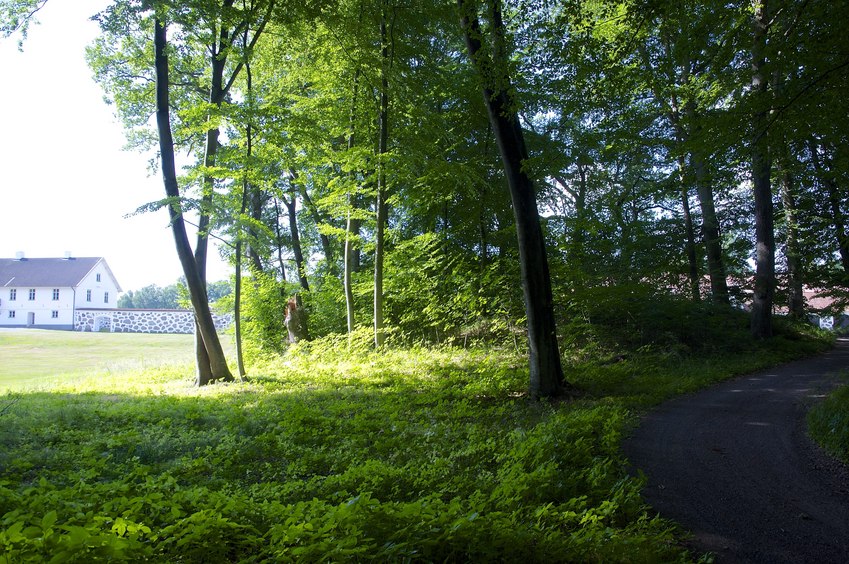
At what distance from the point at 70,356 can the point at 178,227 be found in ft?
49.7

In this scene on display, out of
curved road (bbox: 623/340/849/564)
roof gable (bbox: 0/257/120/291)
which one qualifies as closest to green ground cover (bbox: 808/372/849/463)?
curved road (bbox: 623/340/849/564)

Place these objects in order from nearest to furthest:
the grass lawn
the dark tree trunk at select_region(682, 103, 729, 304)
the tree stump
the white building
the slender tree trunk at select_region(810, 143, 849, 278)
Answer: the slender tree trunk at select_region(810, 143, 849, 278), the dark tree trunk at select_region(682, 103, 729, 304), the grass lawn, the tree stump, the white building

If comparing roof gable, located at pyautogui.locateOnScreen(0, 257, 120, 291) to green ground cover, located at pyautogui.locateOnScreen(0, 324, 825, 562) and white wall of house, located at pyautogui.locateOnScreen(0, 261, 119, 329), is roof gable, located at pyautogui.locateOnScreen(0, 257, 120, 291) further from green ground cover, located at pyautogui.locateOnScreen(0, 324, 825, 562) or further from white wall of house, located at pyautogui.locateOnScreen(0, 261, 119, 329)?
green ground cover, located at pyautogui.locateOnScreen(0, 324, 825, 562)

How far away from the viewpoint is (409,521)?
2957 mm

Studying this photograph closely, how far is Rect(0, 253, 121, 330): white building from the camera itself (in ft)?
128

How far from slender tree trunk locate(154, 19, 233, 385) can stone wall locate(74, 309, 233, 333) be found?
30691 millimetres

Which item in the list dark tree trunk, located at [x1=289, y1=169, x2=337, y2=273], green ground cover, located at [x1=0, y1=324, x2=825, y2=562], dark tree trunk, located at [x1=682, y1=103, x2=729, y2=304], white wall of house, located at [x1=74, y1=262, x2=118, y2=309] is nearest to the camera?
green ground cover, located at [x1=0, y1=324, x2=825, y2=562]

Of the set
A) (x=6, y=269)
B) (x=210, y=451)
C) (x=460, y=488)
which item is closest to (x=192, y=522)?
(x=460, y=488)

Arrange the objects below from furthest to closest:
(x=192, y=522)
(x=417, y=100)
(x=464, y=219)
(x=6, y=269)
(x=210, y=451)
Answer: (x=6, y=269), (x=464, y=219), (x=417, y=100), (x=210, y=451), (x=192, y=522)

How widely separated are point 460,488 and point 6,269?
48290 millimetres

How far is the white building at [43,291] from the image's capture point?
39.1 m

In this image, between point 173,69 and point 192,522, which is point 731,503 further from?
point 173,69

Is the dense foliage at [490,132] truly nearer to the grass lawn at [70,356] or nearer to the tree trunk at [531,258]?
the tree trunk at [531,258]

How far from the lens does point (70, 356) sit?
2248 cm
